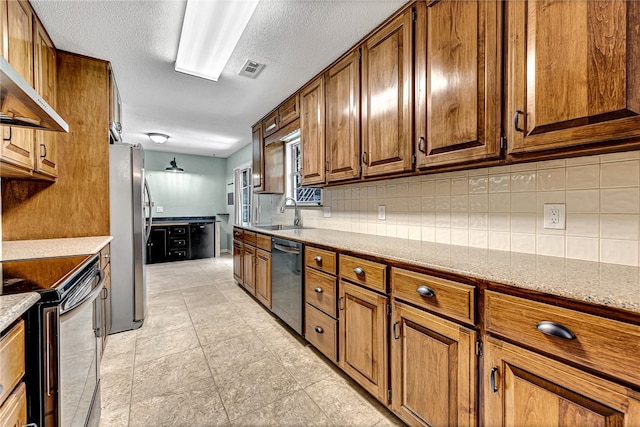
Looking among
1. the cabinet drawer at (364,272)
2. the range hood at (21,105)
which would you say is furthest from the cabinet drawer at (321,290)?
the range hood at (21,105)

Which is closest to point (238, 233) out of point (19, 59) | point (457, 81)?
point (19, 59)

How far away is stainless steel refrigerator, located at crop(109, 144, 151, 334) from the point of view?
8.18 feet

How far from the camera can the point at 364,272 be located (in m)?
1.57

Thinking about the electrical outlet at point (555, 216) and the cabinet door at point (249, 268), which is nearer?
the electrical outlet at point (555, 216)

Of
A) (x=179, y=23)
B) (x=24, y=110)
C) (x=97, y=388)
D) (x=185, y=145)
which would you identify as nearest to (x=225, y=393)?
(x=97, y=388)

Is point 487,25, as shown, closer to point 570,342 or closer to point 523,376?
point 570,342

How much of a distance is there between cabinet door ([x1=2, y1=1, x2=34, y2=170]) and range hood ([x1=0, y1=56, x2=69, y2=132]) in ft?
1.60

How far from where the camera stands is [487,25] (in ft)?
4.28

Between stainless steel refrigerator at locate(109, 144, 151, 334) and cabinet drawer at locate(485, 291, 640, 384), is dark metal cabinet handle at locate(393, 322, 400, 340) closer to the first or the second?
cabinet drawer at locate(485, 291, 640, 384)

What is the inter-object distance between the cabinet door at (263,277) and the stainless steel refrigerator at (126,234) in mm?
1105

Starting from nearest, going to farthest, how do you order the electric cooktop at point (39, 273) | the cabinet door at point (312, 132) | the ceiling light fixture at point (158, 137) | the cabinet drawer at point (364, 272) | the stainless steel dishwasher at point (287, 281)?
the electric cooktop at point (39, 273) → the cabinet drawer at point (364, 272) → the stainless steel dishwasher at point (287, 281) → the cabinet door at point (312, 132) → the ceiling light fixture at point (158, 137)

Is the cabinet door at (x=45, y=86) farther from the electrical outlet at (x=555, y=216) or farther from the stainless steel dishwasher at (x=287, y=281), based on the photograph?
the electrical outlet at (x=555, y=216)

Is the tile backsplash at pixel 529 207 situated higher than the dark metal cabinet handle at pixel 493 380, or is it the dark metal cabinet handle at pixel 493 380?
the tile backsplash at pixel 529 207

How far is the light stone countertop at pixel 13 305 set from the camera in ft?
2.32
